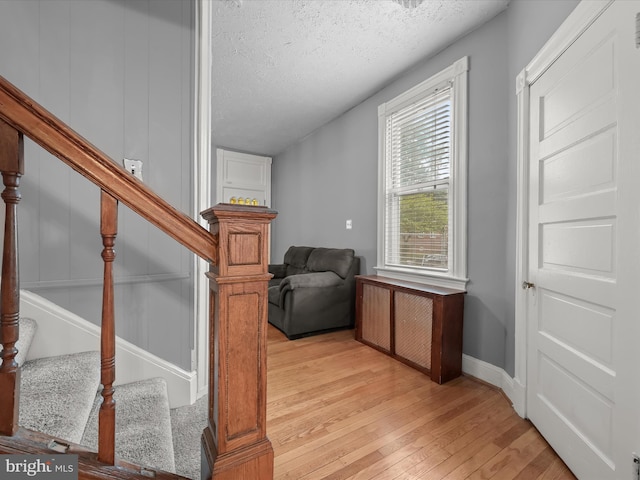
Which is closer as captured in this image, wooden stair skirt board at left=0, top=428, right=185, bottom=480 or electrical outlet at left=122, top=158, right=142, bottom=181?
wooden stair skirt board at left=0, top=428, right=185, bottom=480

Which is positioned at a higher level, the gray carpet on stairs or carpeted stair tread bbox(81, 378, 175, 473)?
carpeted stair tread bbox(81, 378, 175, 473)

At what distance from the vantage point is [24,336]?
128 centimetres

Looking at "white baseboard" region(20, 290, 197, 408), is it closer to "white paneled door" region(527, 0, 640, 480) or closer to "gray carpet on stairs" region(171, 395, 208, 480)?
"gray carpet on stairs" region(171, 395, 208, 480)

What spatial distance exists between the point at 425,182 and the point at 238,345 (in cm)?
250

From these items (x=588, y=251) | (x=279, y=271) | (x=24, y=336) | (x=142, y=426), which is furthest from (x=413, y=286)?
(x=279, y=271)

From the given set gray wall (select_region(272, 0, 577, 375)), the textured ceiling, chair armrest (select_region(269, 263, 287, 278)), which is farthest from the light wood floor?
the textured ceiling

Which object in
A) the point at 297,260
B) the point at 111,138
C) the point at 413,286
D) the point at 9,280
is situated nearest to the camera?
the point at 9,280

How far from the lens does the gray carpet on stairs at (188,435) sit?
134 centimetres

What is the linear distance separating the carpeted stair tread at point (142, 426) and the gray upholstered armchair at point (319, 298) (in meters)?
1.66

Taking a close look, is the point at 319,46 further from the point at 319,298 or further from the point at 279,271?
the point at 279,271

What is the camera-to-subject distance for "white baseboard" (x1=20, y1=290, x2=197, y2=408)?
1.45 m

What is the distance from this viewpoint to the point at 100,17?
1.61 m

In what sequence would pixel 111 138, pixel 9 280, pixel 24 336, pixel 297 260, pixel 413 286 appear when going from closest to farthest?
pixel 9 280 < pixel 24 336 < pixel 111 138 < pixel 413 286 < pixel 297 260

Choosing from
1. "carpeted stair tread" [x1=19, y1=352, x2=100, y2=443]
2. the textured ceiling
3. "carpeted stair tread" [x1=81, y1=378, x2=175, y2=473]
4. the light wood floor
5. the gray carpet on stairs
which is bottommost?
the light wood floor
